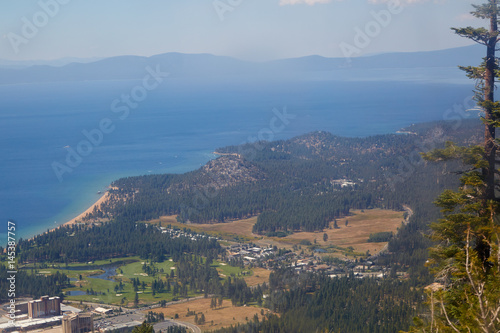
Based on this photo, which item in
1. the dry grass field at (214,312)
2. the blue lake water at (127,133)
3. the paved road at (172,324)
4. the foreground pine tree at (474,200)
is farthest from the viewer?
the blue lake water at (127,133)

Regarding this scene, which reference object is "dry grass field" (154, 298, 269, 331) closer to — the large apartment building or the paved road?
the paved road

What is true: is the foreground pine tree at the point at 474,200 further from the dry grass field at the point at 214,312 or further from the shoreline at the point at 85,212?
the shoreline at the point at 85,212

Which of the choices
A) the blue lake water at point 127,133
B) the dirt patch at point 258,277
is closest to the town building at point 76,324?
the dirt patch at point 258,277

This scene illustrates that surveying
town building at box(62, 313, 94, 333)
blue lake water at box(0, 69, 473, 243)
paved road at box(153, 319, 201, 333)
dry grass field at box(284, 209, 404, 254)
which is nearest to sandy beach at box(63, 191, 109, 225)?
blue lake water at box(0, 69, 473, 243)

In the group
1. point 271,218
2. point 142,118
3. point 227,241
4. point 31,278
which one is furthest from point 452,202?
point 142,118

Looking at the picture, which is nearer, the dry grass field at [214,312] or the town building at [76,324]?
the town building at [76,324]

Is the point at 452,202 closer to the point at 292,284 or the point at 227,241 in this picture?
the point at 292,284
